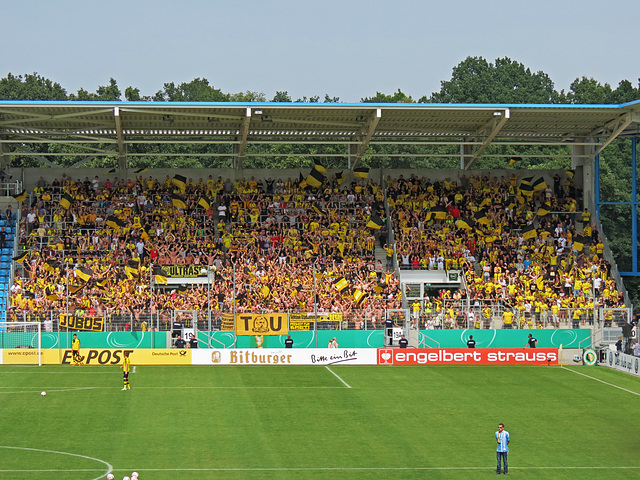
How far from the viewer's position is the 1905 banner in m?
41.7

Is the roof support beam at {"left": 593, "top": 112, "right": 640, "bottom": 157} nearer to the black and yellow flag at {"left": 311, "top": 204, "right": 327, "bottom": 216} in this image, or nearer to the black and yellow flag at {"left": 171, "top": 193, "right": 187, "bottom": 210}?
the black and yellow flag at {"left": 311, "top": 204, "right": 327, "bottom": 216}

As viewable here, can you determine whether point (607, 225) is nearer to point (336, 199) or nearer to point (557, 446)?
point (336, 199)

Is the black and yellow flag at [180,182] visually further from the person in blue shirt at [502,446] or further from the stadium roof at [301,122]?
the person in blue shirt at [502,446]

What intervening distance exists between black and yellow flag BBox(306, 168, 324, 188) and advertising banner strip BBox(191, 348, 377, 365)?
16.0 meters

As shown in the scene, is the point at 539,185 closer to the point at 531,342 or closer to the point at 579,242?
the point at 579,242

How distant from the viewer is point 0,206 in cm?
5269

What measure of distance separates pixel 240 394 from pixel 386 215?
78.4 ft

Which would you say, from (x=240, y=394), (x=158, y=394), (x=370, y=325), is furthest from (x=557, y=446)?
(x=370, y=325)

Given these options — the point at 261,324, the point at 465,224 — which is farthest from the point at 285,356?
the point at 465,224

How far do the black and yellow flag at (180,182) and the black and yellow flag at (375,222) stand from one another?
36.9 feet

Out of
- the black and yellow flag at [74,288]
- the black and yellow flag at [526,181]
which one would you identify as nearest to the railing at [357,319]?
the black and yellow flag at [74,288]

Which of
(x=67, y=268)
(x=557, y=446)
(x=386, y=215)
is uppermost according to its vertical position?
(x=386, y=215)

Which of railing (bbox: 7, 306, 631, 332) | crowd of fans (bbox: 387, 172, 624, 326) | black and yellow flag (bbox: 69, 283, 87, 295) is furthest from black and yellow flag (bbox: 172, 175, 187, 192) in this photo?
railing (bbox: 7, 306, 631, 332)

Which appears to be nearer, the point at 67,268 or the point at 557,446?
the point at 557,446
